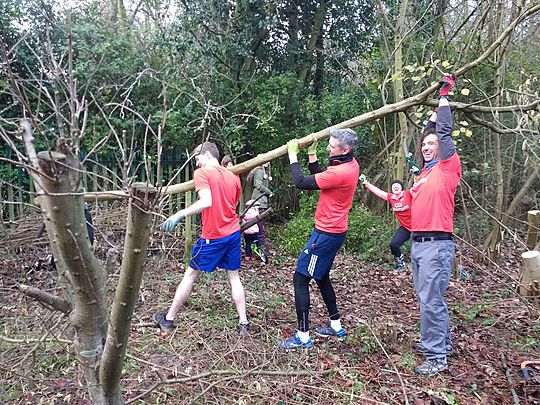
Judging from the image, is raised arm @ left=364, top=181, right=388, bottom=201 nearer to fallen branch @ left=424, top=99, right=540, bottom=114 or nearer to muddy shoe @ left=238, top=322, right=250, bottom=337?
fallen branch @ left=424, top=99, right=540, bottom=114

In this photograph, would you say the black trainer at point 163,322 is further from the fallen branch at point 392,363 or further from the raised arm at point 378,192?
the raised arm at point 378,192

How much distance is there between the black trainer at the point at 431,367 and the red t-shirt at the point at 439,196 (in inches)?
40.4

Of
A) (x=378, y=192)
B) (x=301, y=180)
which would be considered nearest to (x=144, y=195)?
(x=301, y=180)

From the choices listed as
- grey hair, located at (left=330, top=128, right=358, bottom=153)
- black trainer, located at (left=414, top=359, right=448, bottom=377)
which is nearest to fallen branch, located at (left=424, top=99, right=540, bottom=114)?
grey hair, located at (left=330, top=128, right=358, bottom=153)

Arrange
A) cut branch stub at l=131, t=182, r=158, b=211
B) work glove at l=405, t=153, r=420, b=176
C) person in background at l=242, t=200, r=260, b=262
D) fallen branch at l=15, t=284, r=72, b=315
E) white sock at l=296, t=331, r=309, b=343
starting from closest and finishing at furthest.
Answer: cut branch stub at l=131, t=182, r=158, b=211
fallen branch at l=15, t=284, r=72, b=315
white sock at l=296, t=331, r=309, b=343
work glove at l=405, t=153, r=420, b=176
person in background at l=242, t=200, r=260, b=262

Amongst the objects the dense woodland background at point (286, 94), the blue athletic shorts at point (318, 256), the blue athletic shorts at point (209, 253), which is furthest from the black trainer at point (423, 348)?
the blue athletic shorts at point (209, 253)

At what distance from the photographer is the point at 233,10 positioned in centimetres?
780

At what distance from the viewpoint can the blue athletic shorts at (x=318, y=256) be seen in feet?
12.7

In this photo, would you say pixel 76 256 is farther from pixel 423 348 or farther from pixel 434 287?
pixel 423 348

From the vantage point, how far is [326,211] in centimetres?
388

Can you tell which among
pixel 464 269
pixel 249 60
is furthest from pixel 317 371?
pixel 249 60

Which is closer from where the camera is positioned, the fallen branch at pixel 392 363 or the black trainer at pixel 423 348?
the fallen branch at pixel 392 363

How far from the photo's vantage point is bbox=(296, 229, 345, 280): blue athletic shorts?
387 cm

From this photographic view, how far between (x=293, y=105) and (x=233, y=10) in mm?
1935
